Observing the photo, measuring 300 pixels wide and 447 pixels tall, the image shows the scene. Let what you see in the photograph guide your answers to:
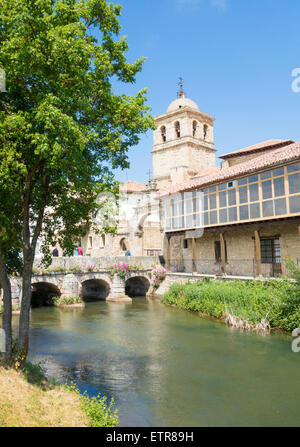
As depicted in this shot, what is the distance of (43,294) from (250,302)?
51.2 feet

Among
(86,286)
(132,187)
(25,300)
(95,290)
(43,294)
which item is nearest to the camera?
(25,300)

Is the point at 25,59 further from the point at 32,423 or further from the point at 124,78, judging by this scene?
the point at 32,423

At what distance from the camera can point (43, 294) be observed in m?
24.7

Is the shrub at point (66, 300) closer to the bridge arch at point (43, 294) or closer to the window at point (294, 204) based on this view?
the bridge arch at point (43, 294)

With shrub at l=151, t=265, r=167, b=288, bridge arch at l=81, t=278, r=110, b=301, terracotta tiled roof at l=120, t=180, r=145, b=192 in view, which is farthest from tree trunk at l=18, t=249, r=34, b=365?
terracotta tiled roof at l=120, t=180, r=145, b=192

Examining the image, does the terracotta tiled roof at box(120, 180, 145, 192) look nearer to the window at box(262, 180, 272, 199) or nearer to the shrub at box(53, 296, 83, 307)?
the shrub at box(53, 296, 83, 307)

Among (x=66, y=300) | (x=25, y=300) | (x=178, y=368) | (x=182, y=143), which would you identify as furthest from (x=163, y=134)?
(x=25, y=300)

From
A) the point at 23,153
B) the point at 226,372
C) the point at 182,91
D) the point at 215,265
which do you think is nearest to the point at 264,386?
the point at 226,372

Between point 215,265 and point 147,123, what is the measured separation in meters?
15.6

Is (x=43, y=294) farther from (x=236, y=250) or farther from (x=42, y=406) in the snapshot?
(x=42, y=406)

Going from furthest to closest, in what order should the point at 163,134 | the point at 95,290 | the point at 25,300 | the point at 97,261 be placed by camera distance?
the point at 163,134, the point at 95,290, the point at 97,261, the point at 25,300

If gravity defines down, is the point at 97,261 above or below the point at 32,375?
above

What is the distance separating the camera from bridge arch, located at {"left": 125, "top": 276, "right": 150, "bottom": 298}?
26.8 meters

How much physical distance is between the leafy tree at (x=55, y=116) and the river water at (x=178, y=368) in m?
2.94
